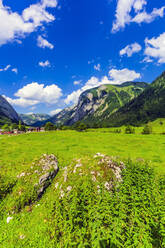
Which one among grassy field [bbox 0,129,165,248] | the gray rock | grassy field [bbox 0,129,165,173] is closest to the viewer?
grassy field [bbox 0,129,165,248]

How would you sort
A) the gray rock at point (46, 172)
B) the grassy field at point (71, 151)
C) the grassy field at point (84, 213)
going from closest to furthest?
the grassy field at point (84, 213) < the gray rock at point (46, 172) < the grassy field at point (71, 151)

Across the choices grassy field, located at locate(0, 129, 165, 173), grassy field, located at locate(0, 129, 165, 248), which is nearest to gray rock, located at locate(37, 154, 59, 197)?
grassy field, located at locate(0, 129, 165, 248)

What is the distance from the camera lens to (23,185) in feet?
38.0

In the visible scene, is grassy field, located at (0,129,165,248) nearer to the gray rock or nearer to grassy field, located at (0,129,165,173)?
the gray rock

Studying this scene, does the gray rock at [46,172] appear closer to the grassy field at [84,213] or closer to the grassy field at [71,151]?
the grassy field at [84,213]

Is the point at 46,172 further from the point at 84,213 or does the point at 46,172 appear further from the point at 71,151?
the point at 71,151

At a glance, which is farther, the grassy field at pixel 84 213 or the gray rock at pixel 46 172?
the gray rock at pixel 46 172

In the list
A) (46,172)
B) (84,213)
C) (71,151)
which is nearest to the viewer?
(84,213)

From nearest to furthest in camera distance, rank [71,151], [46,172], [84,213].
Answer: [84,213] < [46,172] < [71,151]

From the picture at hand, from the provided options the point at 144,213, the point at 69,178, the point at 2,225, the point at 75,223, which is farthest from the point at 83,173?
the point at 2,225

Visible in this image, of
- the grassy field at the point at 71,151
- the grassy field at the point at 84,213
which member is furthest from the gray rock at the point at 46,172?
the grassy field at the point at 71,151

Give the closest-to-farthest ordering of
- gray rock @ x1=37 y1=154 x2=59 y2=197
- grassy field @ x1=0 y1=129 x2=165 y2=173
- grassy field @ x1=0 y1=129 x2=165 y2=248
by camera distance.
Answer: grassy field @ x1=0 y1=129 x2=165 y2=248, gray rock @ x1=37 y1=154 x2=59 y2=197, grassy field @ x1=0 y1=129 x2=165 y2=173

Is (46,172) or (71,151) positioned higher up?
(46,172)

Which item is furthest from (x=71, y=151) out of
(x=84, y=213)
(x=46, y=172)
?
(x=84, y=213)
